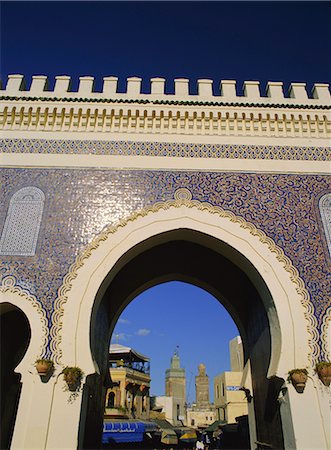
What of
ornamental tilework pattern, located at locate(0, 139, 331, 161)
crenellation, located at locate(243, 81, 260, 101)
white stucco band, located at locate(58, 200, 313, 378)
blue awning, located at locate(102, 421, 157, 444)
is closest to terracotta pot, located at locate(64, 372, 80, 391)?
white stucco band, located at locate(58, 200, 313, 378)

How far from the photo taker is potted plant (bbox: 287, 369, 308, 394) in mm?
3531

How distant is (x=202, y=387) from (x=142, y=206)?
3445 cm

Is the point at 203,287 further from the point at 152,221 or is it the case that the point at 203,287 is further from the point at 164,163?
the point at 164,163

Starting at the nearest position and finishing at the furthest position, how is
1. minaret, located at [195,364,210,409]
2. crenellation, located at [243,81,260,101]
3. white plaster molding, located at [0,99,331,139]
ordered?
white plaster molding, located at [0,99,331,139]
crenellation, located at [243,81,260,101]
minaret, located at [195,364,210,409]

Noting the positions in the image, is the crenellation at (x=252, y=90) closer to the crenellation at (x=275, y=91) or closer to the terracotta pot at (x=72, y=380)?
the crenellation at (x=275, y=91)

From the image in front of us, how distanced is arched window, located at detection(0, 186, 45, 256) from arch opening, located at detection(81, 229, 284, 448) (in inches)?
39.8

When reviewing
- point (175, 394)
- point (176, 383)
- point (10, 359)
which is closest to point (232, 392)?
point (10, 359)

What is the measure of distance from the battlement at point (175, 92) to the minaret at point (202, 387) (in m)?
33.3

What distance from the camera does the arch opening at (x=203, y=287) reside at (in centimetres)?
445

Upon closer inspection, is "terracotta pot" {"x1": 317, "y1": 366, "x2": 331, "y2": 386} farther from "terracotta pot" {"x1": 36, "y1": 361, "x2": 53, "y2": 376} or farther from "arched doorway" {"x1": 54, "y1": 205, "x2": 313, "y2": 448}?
"terracotta pot" {"x1": 36, "y1": 361, "x2": 53, "y2": 376}

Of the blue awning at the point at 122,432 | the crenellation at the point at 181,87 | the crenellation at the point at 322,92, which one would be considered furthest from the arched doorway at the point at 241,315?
the blue awning at the point at 122,432

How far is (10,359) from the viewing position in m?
4.89

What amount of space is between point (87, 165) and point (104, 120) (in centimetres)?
71

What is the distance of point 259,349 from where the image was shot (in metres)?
5.00
